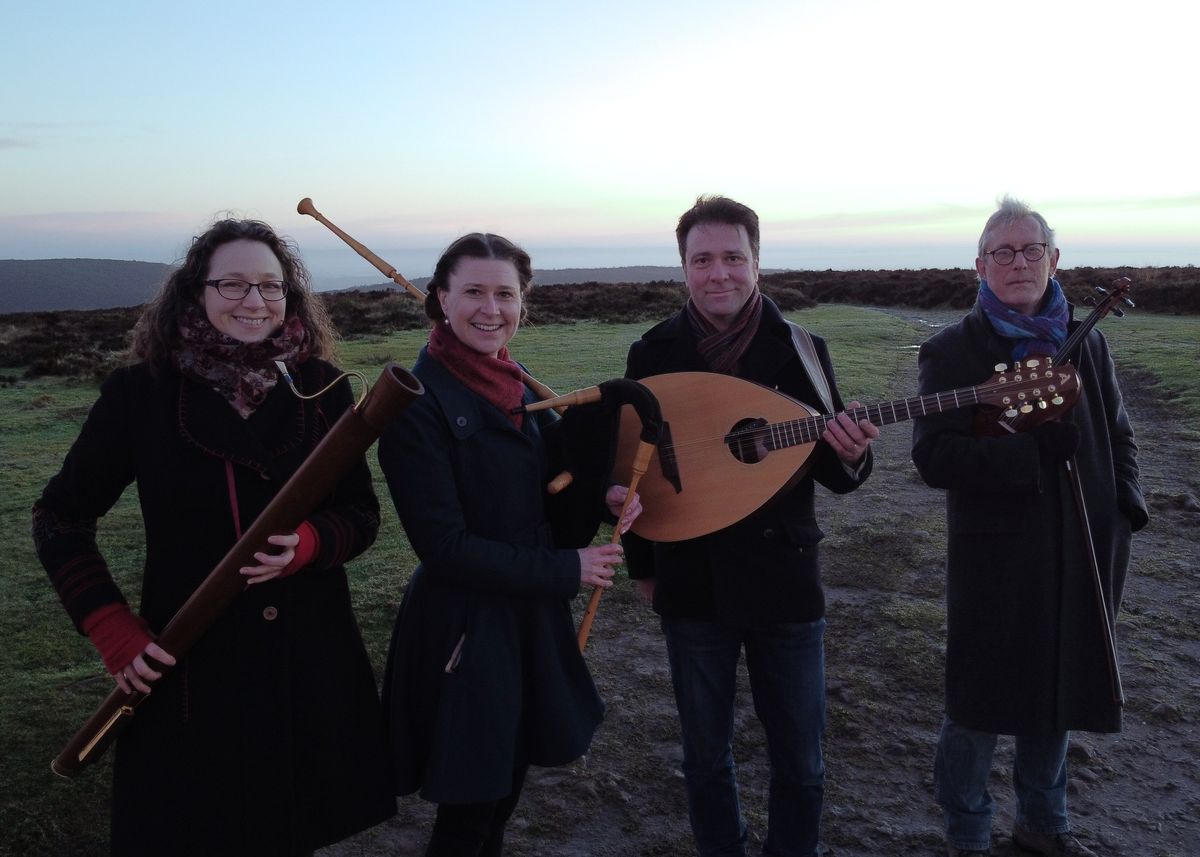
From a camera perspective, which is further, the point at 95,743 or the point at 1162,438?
the point at 1162,438

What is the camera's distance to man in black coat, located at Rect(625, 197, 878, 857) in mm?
2779

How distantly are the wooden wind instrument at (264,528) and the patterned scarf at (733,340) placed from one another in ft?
3.70

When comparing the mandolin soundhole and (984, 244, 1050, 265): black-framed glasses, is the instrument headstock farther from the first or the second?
the mandolin soundhole

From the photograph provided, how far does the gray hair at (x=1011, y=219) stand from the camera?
9.73 ft

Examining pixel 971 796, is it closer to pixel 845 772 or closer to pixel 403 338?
pixel 845 772

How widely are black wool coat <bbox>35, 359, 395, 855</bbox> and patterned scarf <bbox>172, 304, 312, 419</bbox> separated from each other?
0.11 ft

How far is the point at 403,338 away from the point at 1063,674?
65.6ft

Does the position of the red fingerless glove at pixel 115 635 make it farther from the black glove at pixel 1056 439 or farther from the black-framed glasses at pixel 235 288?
the black glove at pixel 1056 439

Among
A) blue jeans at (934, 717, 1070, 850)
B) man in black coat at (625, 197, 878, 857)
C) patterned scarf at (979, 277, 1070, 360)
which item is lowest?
blue jeans at (934, 717, 1070, 850)

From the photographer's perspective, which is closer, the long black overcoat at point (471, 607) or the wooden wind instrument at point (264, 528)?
the wooden wind instrument at point (264, 528)

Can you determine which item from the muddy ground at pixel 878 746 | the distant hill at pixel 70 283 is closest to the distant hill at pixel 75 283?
the distant hill at pixel 70 283

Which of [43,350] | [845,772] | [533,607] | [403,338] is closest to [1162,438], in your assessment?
[845,772]

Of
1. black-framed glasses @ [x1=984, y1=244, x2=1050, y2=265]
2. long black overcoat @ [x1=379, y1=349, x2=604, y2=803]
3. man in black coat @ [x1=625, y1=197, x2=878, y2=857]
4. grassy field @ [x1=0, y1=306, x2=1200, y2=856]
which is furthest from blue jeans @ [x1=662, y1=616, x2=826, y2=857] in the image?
grassy field @ [x1=0, y1=306, x2=1200, y2=856]

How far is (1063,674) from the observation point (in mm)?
2934
